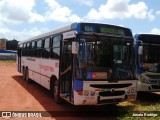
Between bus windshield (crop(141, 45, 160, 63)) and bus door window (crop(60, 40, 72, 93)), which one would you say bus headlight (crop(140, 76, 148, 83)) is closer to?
bus windshield (crop(141, 45, 160, 63))

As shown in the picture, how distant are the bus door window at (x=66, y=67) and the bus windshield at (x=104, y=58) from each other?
1031 mm

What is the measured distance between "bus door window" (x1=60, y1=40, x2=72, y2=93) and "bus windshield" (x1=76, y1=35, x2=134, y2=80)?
1031 mm

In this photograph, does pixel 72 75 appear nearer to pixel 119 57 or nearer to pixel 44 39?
pixel 119 57

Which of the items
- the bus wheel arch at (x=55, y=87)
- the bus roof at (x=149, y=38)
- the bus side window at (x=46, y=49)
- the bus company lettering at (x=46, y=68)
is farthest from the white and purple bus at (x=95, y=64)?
the bus roof at (x=149, y=38)

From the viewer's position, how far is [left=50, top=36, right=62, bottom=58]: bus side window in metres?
11.1

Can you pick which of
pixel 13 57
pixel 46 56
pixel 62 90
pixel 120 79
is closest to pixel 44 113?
pixel 62 90

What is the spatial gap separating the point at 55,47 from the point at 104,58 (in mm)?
3020

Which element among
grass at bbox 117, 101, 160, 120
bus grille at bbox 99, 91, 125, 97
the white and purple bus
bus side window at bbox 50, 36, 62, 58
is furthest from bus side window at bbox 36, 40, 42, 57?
bus grille at bbox 99, 91, 125, 97

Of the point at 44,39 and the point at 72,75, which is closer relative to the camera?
the point at 72,75

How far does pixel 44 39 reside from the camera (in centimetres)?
1356

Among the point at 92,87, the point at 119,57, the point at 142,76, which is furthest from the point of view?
the point at 142,76

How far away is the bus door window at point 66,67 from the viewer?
990 cm

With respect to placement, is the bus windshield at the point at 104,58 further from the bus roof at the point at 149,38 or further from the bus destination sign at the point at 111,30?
the bus roof at the point at 149,38

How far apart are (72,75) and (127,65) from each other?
205 cm
